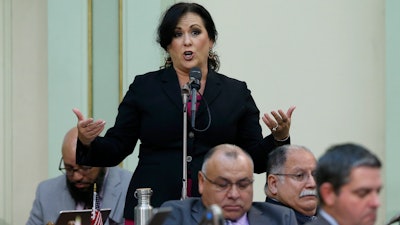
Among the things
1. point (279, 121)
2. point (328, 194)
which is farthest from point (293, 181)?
point (328, 194)

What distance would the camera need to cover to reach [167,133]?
6.13 m

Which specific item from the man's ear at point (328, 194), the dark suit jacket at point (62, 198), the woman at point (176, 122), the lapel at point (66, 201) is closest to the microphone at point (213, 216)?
the man's ear at point (328, 194)

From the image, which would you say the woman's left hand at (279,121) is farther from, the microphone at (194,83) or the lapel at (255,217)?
the lapel at (255,217)

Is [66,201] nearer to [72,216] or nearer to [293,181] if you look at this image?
[72,216]

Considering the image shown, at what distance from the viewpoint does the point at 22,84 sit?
884cm

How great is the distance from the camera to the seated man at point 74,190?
7371 millimetres

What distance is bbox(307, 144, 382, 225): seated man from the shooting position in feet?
14.8

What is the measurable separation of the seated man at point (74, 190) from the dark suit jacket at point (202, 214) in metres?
1.68

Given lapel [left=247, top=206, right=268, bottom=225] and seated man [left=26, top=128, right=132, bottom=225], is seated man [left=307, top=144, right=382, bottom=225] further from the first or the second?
seated man [left=26, top=128, right=132, bottom=225]

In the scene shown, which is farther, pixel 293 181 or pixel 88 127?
pixel 293 181

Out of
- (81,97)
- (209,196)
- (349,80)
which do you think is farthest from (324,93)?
(209,196)

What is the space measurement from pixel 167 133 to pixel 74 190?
1.50m

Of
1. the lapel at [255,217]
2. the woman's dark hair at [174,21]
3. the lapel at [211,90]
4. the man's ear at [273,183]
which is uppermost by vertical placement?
the woman's dark hair at [174,21]

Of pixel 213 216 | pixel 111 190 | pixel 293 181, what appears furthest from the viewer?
pixel 111 190
